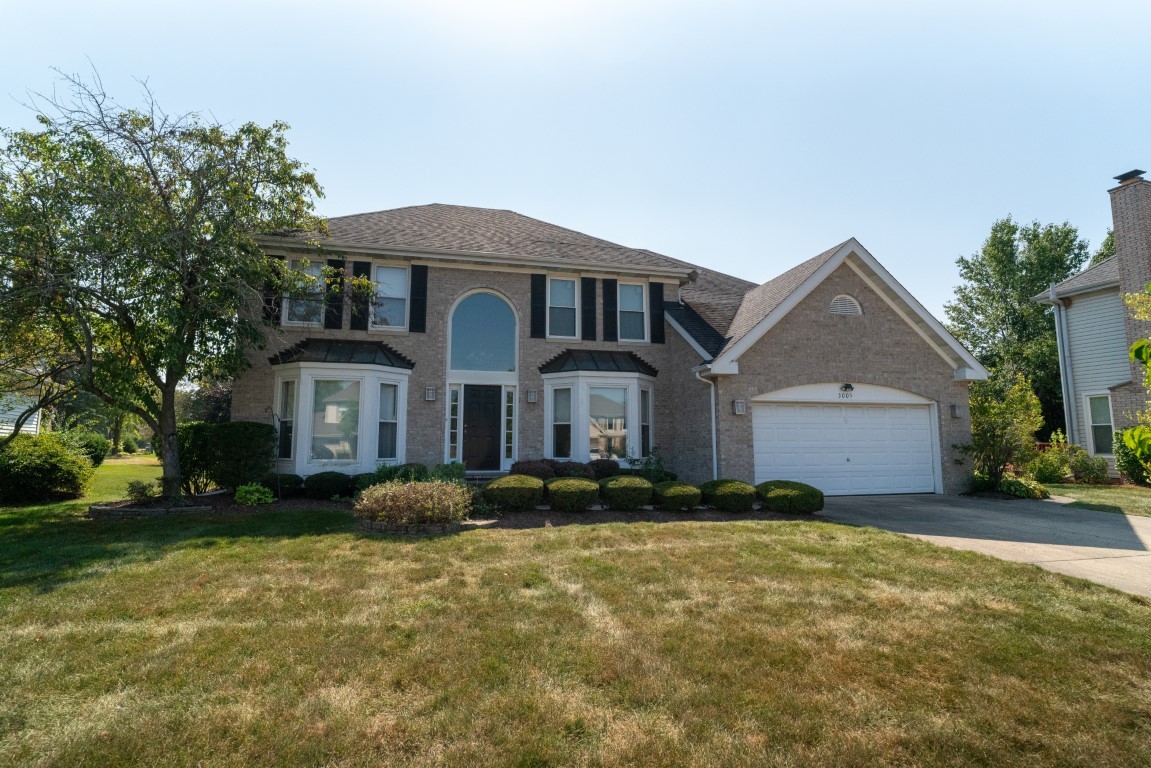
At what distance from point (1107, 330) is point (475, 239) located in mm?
20934

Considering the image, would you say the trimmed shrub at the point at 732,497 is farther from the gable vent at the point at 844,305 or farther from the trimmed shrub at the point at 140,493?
the trimmed shrub at the point at 140,493

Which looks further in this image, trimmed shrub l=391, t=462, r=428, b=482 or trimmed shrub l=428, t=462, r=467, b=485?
trimmed shrub l=391, t=462, r=428, b=482

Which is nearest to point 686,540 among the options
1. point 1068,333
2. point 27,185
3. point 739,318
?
point 739,318

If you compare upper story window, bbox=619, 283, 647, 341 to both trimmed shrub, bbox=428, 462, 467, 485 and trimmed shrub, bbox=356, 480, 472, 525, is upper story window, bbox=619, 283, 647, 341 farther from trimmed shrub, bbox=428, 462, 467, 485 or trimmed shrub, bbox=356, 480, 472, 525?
trimmed shrub, bbox=356, 480, 472, 525

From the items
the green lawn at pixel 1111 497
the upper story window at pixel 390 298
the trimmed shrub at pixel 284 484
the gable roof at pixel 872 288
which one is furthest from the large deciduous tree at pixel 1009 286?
the trimmed shrub at pixel 284 484

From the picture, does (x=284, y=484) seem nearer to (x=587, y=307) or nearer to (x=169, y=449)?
(x=169, y=449)

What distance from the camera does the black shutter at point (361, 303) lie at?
1435cm

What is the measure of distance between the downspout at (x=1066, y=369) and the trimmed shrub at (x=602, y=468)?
17.4 m

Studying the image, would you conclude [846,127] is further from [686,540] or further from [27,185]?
[27,185]

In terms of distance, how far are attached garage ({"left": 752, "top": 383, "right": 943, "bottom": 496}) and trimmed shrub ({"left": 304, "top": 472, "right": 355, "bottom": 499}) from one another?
935 centimetres

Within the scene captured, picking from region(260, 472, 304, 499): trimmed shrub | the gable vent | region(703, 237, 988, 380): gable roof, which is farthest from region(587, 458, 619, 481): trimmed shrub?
the gable vent

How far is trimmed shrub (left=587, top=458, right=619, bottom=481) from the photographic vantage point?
13.3 m

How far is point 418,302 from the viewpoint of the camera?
14.9 m

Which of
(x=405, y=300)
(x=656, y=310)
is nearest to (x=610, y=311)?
(x=656, y=310)
